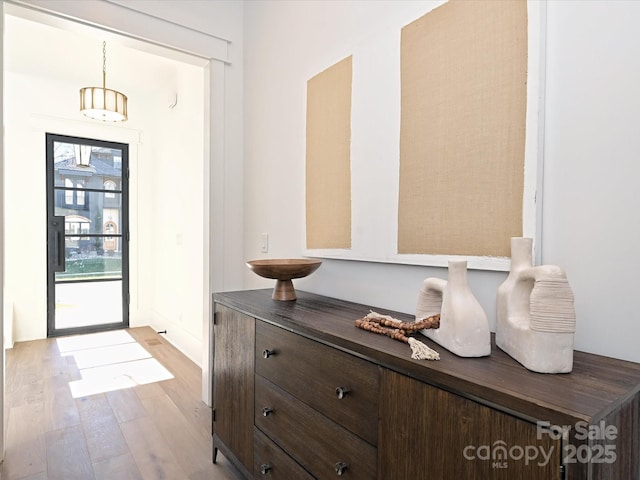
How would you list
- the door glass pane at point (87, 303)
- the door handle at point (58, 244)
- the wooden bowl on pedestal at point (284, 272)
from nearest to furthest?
1. the wooden bowl on pedestal at point (284, 272)
2. the door handle at point (58, 244)
3. the door glass pane at point (87, 303)

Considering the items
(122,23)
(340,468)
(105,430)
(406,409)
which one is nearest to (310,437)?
(340,468)

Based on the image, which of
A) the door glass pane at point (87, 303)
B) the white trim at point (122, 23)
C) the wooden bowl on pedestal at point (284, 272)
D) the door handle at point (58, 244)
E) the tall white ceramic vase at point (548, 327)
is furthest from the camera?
the door glass pane at point (87, 303)

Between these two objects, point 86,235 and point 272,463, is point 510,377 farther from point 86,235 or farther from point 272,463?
point 86,235

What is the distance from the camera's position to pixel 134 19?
7.06 feet

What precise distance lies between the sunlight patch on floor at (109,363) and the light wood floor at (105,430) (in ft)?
0.28

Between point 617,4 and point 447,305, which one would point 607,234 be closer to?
point 447,305

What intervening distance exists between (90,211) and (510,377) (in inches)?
191

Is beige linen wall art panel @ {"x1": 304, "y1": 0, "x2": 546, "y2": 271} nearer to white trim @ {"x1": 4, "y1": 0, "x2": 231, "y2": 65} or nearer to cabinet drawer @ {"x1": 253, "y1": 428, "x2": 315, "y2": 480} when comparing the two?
cabinet drawer @ {"x1": 253, "y1": 428, "x2": 315, "y2": 480}

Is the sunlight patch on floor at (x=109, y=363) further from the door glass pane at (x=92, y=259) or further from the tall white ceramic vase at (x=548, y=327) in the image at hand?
the tall white ceramic vase at (x=548, y=327)

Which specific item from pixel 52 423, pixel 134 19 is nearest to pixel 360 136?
pixel 134 19

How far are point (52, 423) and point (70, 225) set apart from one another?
2720 millimetres

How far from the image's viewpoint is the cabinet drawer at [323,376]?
99 cm

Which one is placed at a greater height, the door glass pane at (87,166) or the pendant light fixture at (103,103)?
the pendant light fixture at (103,103)

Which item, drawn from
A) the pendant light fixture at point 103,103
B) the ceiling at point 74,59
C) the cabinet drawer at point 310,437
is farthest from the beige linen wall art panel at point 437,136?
the pendant light fixture at point 103,103
